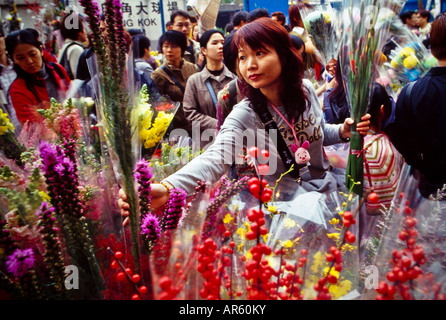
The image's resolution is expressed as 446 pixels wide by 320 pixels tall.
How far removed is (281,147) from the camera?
5.46 ft

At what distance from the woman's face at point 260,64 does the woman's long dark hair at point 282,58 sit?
0.08 ft

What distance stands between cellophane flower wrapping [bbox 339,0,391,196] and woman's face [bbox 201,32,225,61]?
7.25 ft

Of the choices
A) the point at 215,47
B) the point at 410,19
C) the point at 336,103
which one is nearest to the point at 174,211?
the point at 336,103

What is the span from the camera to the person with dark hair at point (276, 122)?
1471mm

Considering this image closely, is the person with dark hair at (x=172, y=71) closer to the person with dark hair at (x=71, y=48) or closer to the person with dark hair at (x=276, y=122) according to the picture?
the person with dark hair at (x=71, y=48)

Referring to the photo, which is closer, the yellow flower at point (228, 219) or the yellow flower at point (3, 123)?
the yellow flower at point (228, 219)

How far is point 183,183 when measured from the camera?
1221 millimetres

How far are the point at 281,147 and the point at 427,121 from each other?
101cm

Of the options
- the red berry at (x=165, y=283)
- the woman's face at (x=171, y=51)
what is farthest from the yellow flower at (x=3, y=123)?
the woman's face at (x=171, y=51)

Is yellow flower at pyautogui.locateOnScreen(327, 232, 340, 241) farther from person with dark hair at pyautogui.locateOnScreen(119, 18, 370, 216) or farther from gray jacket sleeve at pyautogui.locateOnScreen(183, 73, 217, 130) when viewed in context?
gray jacket sleeve at pyautogui.locateOnScreen(183, 73, 217, 130)

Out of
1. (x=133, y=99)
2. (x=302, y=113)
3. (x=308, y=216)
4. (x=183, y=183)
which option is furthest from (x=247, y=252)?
(x=302, y=113)

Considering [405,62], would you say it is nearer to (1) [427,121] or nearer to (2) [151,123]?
(1) [427,121]

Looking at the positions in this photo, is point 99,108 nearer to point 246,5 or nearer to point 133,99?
point 133,99

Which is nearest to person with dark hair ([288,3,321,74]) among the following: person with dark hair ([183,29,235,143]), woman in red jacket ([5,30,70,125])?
person with dark hair ([183,29,235,143])
